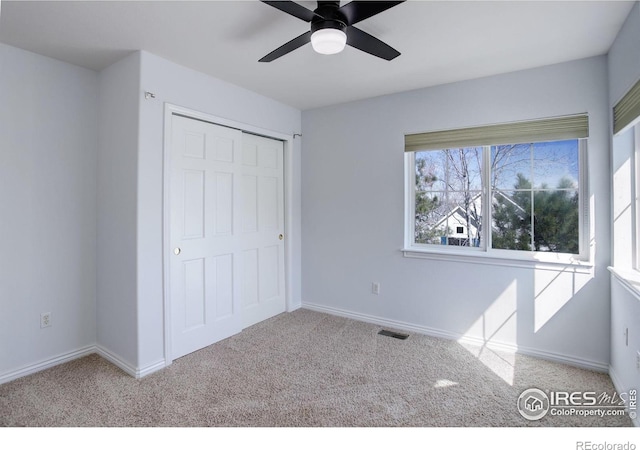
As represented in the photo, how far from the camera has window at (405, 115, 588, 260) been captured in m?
2.76

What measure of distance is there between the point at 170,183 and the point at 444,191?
249 cm

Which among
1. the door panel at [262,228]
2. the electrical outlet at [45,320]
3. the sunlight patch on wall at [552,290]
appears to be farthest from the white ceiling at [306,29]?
the electrical outlet at [45,320]

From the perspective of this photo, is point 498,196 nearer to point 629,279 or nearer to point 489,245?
point 489,245

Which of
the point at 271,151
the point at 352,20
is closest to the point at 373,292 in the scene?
the point at 271,151

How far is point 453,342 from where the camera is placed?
3107 mm

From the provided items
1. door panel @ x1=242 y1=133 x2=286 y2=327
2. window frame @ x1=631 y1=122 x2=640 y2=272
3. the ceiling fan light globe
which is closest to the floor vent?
door panel @ x1=242 y1=133 x2=286 y2=327

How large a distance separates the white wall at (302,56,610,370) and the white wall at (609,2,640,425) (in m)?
0.13

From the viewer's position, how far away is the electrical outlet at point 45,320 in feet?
8.61

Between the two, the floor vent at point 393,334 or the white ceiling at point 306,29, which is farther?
the floor vent at point 393,334

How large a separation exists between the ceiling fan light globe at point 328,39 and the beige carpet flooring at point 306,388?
6.88 ft

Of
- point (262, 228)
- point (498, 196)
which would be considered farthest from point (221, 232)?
point (498, 196)

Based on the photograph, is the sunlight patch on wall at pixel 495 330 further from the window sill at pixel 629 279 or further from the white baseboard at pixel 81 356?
the white baseboard at pixel 81 356

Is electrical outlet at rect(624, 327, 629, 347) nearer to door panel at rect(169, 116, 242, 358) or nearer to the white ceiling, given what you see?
the white ceiling
